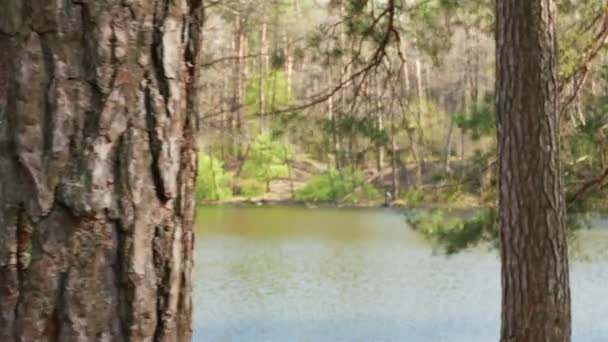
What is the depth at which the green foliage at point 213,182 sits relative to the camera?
19.9 meters

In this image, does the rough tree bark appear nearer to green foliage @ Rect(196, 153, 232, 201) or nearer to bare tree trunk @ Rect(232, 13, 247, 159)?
bare tree trunk @ Rect(232, 13, 247, 159)

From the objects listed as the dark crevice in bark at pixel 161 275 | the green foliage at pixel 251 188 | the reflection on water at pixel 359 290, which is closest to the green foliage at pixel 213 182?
the green foliage at pixel 251 188

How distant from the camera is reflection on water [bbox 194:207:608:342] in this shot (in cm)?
823

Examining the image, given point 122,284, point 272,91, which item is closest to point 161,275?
point 122,284

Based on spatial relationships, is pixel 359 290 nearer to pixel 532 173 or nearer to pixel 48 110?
pixel 532 173

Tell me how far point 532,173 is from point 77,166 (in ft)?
9.44

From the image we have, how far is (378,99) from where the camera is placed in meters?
6.01

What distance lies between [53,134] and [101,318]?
20 cm

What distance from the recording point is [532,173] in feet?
12.5

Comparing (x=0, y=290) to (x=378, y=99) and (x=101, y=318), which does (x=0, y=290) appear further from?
(x=378, y=99)

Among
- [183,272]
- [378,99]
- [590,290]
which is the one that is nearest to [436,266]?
[590,290]

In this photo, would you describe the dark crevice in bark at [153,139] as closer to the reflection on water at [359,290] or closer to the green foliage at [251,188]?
the reflection on water at [359,290]

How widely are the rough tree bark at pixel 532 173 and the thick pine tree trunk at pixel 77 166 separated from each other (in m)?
2.81

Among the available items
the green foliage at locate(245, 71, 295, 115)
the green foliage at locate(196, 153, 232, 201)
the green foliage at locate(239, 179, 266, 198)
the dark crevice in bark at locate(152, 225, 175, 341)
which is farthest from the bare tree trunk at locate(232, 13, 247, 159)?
the dark crevice in bark at locate(152, 225, 175, 341)
